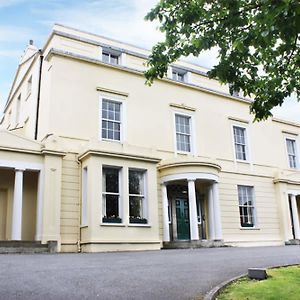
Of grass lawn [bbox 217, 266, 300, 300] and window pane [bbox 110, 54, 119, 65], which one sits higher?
window pane [bbox 110, 54, 119, 65]

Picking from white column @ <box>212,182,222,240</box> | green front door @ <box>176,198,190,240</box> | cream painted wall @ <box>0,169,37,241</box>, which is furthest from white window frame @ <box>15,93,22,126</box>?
white column @ <box>212,182,222,240</box>

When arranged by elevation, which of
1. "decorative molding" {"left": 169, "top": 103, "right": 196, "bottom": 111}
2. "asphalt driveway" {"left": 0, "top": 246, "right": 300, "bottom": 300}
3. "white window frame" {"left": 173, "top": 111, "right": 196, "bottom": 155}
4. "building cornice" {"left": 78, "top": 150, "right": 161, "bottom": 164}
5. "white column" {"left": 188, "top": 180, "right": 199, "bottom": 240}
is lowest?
"asphalt driveway" {"left": 0, "top": 246, "right": 300, "bottom": 300}

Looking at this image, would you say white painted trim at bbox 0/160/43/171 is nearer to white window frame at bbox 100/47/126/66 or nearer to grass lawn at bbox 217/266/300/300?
white window frame at bbox 100/47/126/66

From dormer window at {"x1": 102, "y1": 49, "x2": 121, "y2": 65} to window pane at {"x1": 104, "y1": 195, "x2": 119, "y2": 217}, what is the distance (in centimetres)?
731

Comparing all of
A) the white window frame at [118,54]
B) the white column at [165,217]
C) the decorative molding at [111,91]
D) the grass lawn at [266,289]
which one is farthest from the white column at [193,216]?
the grass lawn at [266,289]

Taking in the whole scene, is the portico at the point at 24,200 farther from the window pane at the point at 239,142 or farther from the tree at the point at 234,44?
the window pane at the point at 239,142

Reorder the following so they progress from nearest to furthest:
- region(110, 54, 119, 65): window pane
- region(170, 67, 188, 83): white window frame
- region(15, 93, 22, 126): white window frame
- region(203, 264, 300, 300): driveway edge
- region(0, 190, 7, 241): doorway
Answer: region(203, 264, 300, 300): driveway edge < region(0, 190, 7, 241): doorway < region(110, 54, 119, 65): window pane < region(170, 67, 188, 83): white window frame < region(15, 93, 22, 126): white window frame

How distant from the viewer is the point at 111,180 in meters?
17.0

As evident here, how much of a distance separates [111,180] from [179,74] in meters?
8.95

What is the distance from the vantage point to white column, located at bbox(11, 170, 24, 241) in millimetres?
14945

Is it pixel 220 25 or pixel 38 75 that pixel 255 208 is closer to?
pixel 38 75

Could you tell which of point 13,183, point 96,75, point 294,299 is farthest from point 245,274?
point 96,75

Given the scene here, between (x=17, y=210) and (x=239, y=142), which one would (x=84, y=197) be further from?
(x=239, y=142)

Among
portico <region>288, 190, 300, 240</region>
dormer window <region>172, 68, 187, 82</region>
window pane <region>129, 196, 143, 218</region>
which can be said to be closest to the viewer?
window pane <region>129, 196, 143, 218</region>
